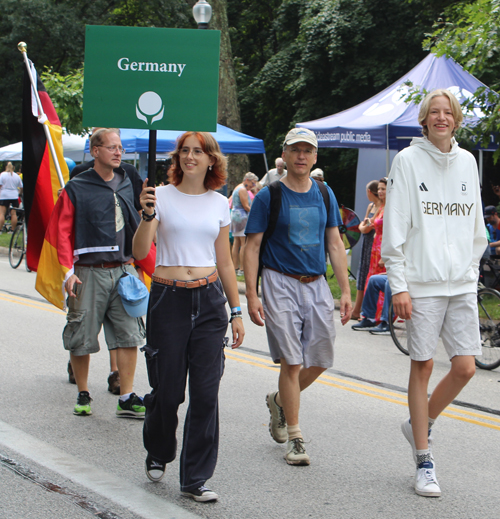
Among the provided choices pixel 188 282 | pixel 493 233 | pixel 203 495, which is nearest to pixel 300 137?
pixel 188 282

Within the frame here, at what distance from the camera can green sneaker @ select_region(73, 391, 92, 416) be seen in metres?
5.54

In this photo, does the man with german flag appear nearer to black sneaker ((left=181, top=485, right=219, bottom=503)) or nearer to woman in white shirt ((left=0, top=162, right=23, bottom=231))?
black sneaker ((left=181, top=485, right=219, bottom=503))

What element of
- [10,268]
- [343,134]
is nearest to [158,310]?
[343,134]

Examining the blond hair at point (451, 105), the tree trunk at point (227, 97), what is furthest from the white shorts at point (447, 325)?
the tree trunk at point (227, 97)

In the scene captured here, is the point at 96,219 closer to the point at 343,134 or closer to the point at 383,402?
the point at 383,402

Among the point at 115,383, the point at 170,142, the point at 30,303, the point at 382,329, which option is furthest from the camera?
the point at 170,142

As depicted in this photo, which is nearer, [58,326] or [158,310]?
[158,310]

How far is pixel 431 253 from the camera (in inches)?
160

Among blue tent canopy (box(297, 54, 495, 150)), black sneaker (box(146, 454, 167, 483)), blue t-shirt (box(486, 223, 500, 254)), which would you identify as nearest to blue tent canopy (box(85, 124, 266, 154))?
blue tent canopy (box(297, 54, 495, 150))

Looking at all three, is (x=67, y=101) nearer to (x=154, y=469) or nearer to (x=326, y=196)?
(x=326, y=196)

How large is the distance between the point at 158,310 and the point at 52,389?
9.01 feet

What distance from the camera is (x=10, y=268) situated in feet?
51.8

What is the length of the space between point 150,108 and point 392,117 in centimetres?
891

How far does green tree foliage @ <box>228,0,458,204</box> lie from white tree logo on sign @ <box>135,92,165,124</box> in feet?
71.2
